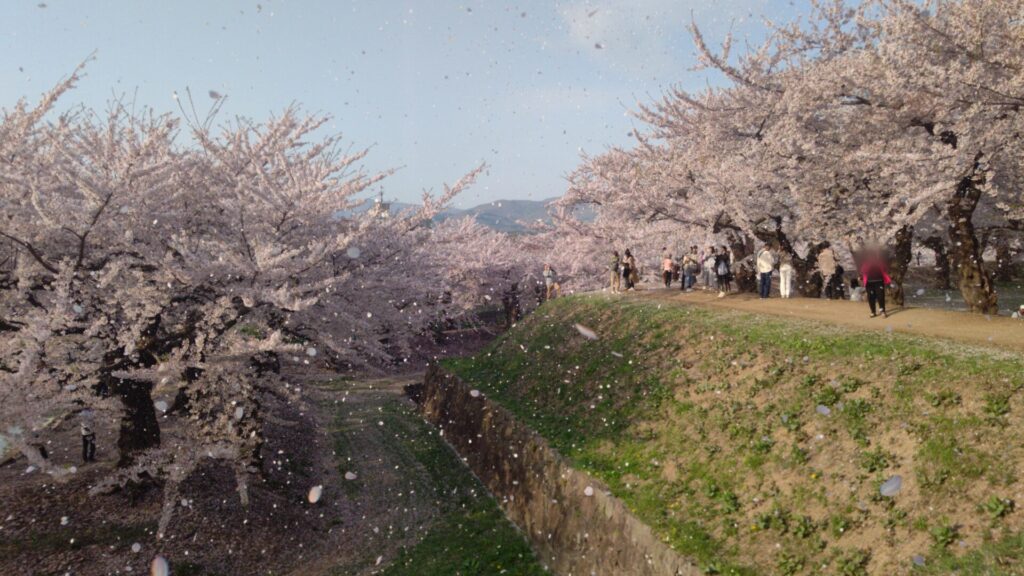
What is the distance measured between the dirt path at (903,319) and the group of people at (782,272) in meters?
0.60

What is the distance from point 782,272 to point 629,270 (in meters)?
6.72

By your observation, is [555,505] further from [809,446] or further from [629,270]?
[629,270]

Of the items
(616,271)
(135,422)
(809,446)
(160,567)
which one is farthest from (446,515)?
(616,271)

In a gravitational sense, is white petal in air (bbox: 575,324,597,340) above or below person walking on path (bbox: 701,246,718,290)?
below

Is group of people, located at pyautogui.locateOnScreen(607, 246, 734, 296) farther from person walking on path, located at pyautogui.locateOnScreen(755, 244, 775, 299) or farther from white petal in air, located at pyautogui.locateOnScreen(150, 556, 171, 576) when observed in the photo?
white petal in air, located at pyautogui.locateOnScreen(150, 556, 171, 576)

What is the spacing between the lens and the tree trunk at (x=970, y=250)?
14133 mm

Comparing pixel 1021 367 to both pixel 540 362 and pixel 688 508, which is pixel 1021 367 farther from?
→ pixel 540 362

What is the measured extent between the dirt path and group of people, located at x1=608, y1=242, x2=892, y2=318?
0.60 m

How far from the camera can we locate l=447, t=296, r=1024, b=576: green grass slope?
23.5 ft

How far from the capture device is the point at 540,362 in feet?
64.6

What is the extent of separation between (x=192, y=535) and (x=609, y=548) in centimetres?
860

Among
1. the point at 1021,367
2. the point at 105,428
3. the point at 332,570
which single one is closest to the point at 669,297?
the point at 1021,367

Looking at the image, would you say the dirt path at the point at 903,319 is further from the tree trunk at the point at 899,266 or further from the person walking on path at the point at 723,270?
the person walking on path at the point at 723,270

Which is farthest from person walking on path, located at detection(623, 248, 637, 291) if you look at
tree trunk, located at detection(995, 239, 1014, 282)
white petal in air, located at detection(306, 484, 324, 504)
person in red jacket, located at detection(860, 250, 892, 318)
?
tree trunk, located at detection(995, 239, 1014, 282)
